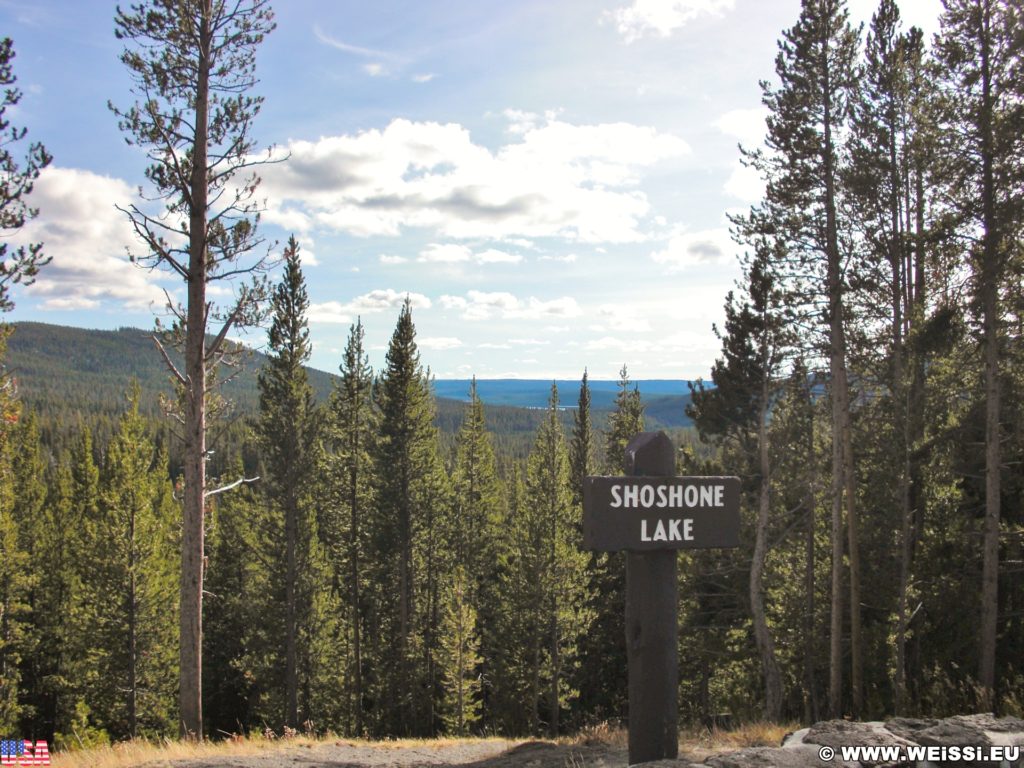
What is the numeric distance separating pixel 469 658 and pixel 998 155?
22352 mm

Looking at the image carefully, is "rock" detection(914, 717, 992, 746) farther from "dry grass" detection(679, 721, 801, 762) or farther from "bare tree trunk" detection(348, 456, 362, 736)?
"bare tree trunk" detection(348, 456, 362, 736)

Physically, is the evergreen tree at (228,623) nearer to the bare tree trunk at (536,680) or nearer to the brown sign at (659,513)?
the bare tree trunk at (536,680)

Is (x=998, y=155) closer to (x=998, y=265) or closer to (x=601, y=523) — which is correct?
(x=998, y=265)

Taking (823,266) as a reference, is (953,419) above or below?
below

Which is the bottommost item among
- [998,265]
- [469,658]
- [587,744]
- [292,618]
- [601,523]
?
[469,658]

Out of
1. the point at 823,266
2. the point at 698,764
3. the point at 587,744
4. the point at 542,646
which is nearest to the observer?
the point at 698,764

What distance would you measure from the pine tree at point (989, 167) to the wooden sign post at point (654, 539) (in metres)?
10.1

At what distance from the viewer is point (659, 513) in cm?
584

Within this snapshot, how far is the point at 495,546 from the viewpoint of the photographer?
3581cm

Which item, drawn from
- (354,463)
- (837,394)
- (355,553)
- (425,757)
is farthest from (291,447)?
(837,394)

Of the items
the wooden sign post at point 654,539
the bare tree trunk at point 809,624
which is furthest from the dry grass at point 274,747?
the bare tree trunk at point 809,624

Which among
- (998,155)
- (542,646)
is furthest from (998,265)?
(542,646)

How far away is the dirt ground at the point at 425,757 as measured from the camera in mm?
8203

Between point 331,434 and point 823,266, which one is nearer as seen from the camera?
point 823,266
